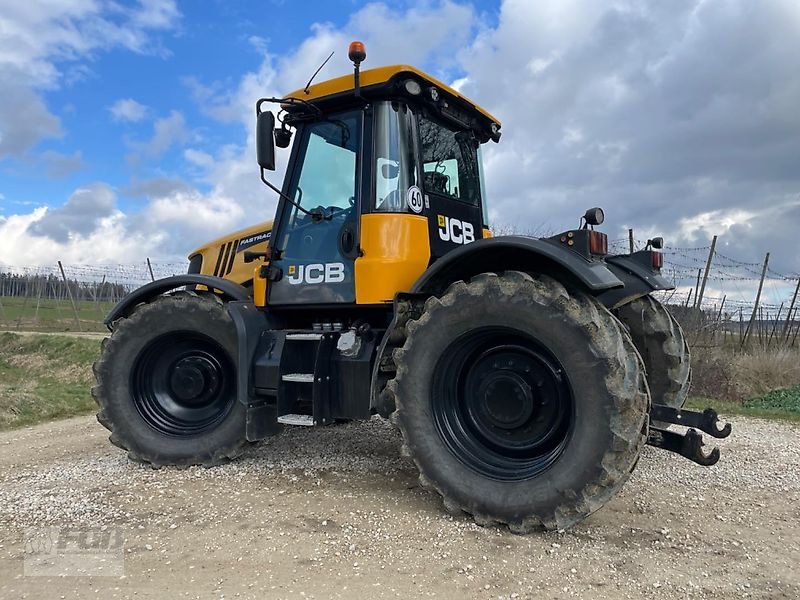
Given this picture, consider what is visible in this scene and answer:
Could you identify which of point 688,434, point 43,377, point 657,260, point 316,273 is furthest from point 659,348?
point 43,377

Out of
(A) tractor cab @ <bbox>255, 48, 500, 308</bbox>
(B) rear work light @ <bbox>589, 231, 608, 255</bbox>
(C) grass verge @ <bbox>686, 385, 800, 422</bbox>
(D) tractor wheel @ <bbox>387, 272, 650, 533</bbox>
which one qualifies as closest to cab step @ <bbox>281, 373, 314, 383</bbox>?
(A) tractor cab @ <bbox>255, 48, 500, 308</bbox>

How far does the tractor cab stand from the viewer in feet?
15.1

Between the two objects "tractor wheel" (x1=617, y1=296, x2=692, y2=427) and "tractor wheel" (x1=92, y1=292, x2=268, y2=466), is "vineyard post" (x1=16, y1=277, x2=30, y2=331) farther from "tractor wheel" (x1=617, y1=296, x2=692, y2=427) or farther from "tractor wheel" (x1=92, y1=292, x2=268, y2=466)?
"tractor wheel" (x1=617, y1=296, x2=692, y2=427)

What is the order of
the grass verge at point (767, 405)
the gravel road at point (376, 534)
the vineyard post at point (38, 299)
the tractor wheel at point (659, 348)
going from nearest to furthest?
1. the gravel road at point (376, 534)
2. the tractor wheel at point (659, 348)
3. the grass verge at point (767, 405)
4. the vineyard post at point (38, 299)

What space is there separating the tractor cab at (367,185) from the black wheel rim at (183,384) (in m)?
0.80

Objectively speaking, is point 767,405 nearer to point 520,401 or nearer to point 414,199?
point 520,401

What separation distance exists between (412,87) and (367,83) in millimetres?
336

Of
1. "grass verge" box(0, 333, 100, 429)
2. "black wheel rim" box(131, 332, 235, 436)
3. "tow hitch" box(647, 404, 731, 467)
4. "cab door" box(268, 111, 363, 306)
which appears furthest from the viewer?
"grass verge" box(0, 333, 100, 429)

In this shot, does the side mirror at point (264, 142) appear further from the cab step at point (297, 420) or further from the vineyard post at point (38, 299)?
the vineyard post at point (38, 299)

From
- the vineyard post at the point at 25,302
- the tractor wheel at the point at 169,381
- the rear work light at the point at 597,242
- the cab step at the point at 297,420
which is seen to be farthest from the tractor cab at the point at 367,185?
the vineyard post at the point at 25,302

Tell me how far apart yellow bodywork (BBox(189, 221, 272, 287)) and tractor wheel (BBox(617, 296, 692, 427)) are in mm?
3203

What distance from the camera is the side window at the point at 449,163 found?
496cm

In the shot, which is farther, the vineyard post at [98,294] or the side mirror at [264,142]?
the vineyard post at [98,294]

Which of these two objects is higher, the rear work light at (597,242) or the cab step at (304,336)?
the rear work light at (597,242)
